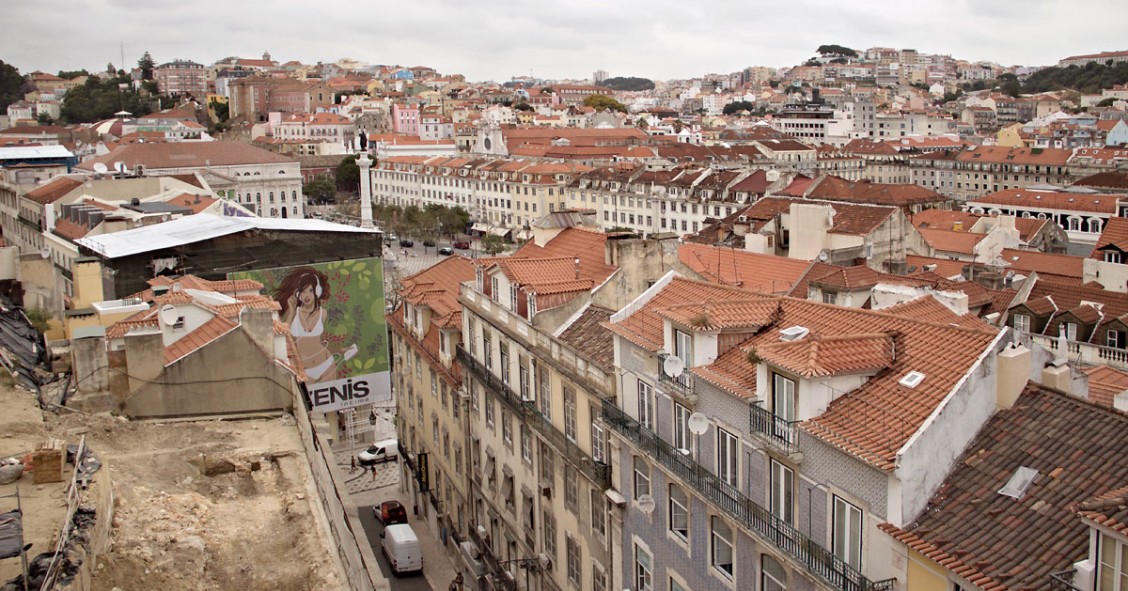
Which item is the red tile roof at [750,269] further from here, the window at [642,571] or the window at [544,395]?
the window at [642,571]

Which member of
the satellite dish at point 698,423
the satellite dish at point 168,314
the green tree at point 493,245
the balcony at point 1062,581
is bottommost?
the green tree at point 493,245

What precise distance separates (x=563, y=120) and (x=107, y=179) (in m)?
126

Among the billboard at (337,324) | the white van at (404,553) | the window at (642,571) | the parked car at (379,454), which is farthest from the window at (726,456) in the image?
the parked car at (379,454)

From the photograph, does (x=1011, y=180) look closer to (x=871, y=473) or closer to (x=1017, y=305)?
(x=1017, y=305)

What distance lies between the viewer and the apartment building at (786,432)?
12.6 metres

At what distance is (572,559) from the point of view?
22141mm

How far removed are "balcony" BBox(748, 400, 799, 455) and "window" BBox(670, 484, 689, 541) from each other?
2.76 metres

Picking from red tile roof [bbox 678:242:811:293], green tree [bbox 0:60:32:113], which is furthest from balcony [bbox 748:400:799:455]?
green tree [bbox 0:60:32:113]

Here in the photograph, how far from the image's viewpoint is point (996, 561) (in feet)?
36.4

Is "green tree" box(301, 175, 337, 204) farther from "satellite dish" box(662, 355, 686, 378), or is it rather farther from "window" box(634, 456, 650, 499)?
"satellite dish" box(662, 355, 686, 378)

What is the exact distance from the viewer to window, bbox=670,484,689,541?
17.0 meters

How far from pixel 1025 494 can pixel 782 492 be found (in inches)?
126

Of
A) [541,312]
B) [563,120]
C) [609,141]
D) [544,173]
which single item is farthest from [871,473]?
[563,120]

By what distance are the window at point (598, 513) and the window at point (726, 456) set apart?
4.69m
